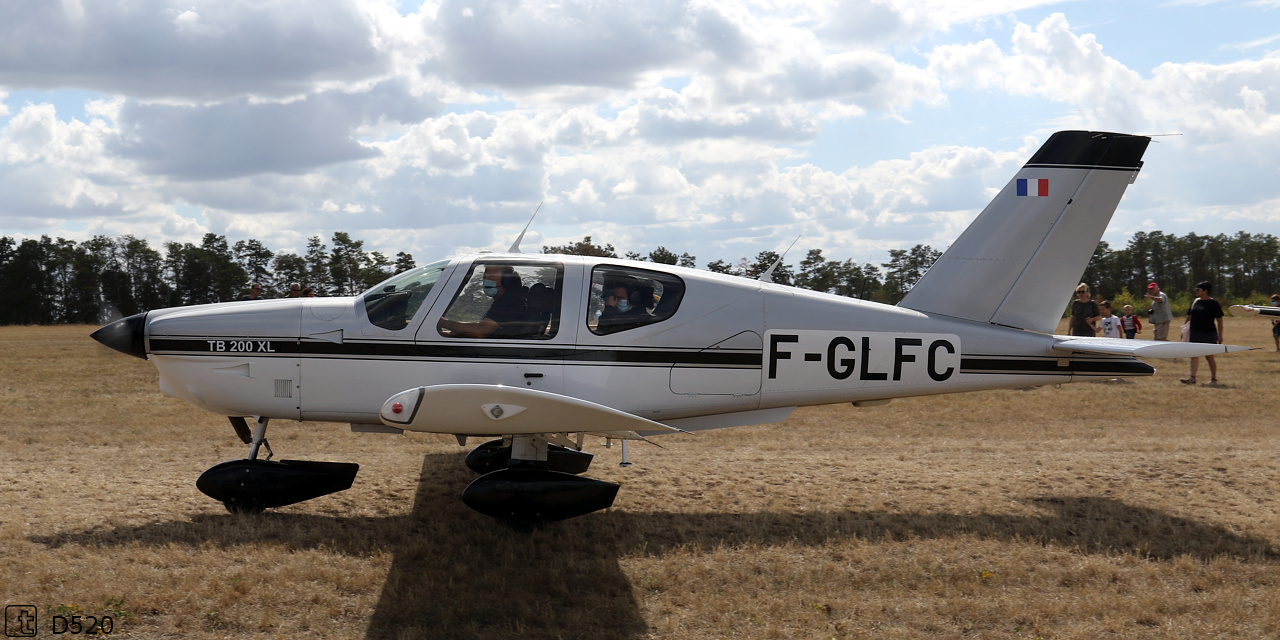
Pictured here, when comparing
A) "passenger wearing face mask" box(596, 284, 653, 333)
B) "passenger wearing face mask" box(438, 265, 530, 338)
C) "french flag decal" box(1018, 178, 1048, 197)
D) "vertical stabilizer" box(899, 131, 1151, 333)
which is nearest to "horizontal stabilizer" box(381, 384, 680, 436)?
"passenger wearing face mask" box(438, 265, 530, 338)

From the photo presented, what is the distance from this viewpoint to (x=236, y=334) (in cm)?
618

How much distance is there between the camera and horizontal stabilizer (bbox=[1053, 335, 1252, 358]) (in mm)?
5905

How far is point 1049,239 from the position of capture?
6.93m

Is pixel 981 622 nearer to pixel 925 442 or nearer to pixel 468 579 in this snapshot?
pixel 468 579

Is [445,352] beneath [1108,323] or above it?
beneath

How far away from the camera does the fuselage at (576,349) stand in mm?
6066

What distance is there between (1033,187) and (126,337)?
7547mm

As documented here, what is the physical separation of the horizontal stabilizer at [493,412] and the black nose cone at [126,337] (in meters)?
2.50

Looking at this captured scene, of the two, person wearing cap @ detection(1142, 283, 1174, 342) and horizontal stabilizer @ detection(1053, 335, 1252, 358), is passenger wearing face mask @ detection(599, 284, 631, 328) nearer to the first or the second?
horizontal stabilizer @ detection(1053, 335, 1252, 358)

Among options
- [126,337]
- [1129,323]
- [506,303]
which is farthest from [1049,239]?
[1129,323]

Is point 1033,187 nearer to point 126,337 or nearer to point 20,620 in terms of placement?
point 126,337

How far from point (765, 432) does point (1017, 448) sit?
3.04m

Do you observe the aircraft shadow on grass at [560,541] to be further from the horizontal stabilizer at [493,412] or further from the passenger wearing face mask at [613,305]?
the passenger wearing face mask at [613,305]

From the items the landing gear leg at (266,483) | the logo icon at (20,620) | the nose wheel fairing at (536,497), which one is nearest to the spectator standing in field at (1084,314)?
the nose wheel fairing at (536,497)
